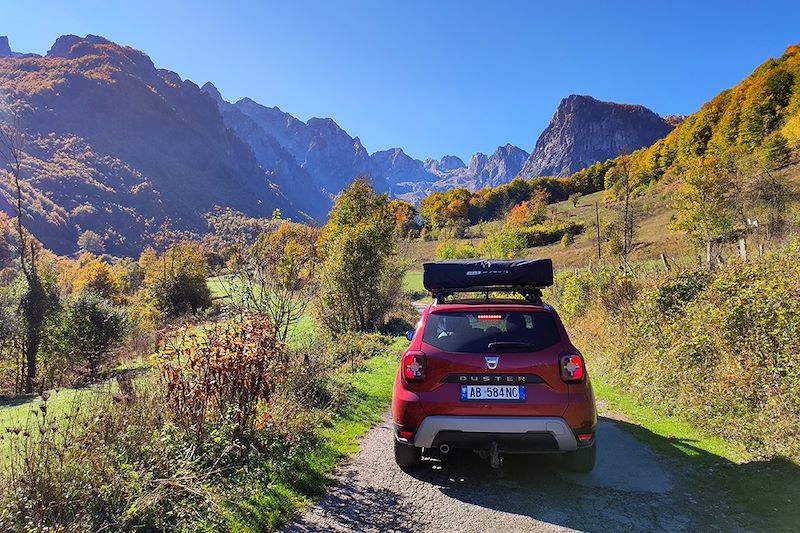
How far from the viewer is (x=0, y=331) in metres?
25.7

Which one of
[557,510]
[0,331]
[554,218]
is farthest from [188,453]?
[554,218]

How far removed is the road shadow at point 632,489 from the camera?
→ 4.00 m

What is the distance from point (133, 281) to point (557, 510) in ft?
276

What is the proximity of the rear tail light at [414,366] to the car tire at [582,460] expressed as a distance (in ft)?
6.20

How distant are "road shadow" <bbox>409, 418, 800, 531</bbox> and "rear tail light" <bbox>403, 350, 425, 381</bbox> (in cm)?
A: 114

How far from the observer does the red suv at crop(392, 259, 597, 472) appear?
177 inches

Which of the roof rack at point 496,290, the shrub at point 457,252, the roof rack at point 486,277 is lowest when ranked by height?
the roof rack at point 496,290

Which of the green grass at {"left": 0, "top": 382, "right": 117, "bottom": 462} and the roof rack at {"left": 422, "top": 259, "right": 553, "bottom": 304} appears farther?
the roof rack at {"left": 422, "top": 259, "right": 553, "bottom": 304}

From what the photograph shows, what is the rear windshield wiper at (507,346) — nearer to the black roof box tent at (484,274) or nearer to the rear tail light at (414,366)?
the rear tail light at (414,366)

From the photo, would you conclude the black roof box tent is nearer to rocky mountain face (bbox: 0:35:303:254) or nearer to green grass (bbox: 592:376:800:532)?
green grass (bbox: 592:376:800:532)

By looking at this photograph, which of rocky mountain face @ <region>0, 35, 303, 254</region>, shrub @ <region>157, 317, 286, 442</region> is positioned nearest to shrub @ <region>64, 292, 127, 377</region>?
shrub @ <region>157, 317, 286, 442</region>

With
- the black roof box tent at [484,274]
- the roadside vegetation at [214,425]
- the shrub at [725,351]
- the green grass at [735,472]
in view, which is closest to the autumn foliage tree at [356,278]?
the roadside vegetation at [214,425]

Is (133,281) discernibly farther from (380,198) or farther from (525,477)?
(525,477)

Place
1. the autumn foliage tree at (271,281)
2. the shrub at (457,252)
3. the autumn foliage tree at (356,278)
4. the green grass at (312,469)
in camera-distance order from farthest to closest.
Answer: the shrub at (457,252)
the autumn foliage tree at (356,278)
the autumn foliage tree at (271,281)
the green grass at (312,469)
